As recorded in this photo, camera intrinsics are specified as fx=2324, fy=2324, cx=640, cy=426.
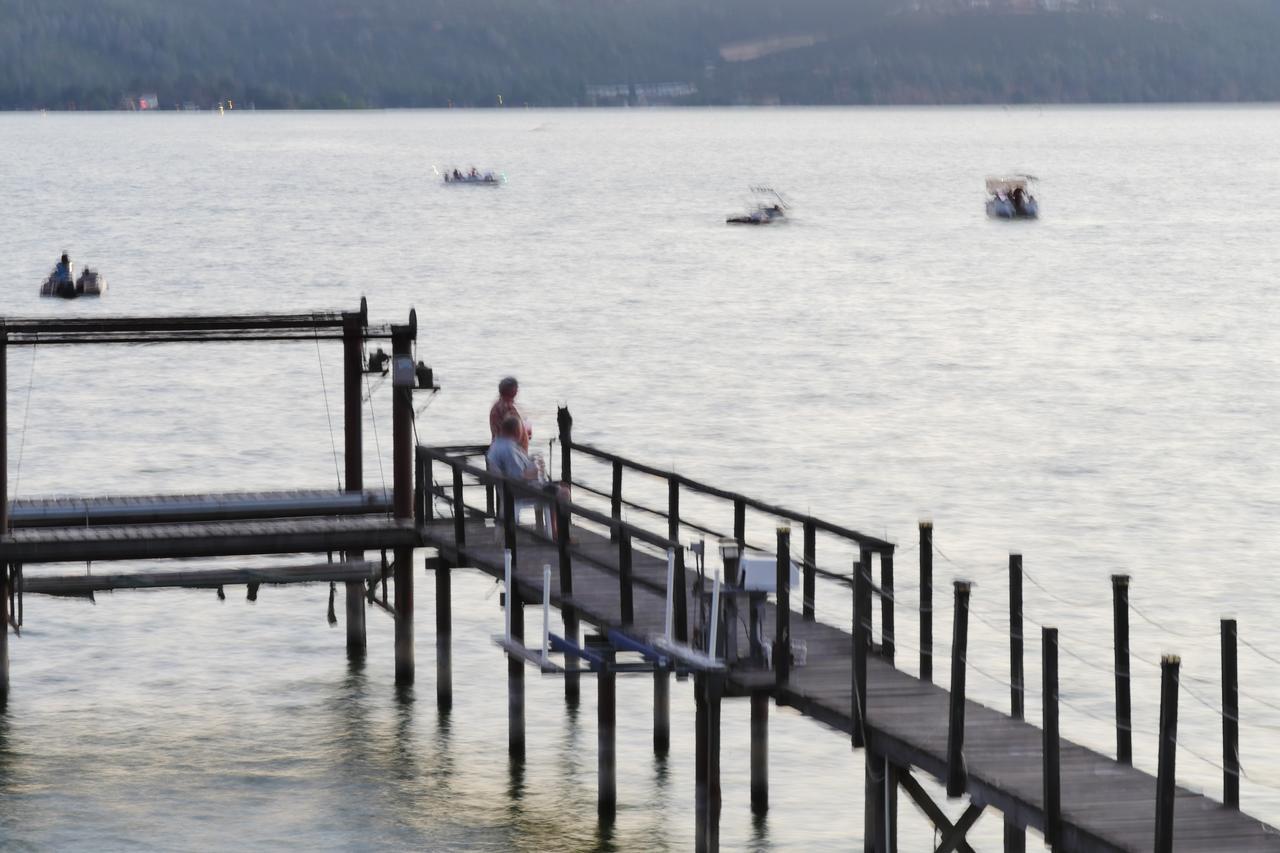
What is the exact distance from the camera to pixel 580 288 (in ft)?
286

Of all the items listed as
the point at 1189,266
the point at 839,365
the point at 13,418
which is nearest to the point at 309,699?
the point at 13,418

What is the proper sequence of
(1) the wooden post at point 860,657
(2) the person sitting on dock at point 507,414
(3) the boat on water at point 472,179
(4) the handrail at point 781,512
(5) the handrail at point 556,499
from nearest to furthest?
1. (1) the wooden post at point 860,657
2. (5) the handrail at point 556,499
3. (4) the handrail at point 781,512
4. (2) the person sitting on dock at point 507,414
5. (3) the boat on water at point 472,179

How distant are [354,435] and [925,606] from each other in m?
8.84

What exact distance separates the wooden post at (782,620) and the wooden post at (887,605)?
1.48 m

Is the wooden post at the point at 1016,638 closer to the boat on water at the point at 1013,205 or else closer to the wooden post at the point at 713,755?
the wooden post at the point at 713,755

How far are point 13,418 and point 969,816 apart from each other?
39.3 meters

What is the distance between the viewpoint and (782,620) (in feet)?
57.3

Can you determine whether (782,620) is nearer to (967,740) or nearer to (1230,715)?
(967,740)

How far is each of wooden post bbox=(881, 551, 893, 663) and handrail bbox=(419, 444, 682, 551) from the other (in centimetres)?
180

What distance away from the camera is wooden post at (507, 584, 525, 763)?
70.2 ft

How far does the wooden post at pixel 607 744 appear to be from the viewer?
20109 mm

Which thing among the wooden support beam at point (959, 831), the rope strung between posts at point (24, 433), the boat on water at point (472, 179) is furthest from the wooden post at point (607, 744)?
the boat on water at point (472, 179)

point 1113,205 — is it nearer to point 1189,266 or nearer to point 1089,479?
point 1189,266

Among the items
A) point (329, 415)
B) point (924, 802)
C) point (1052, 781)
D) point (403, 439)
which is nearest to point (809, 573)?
point (924, 802)
